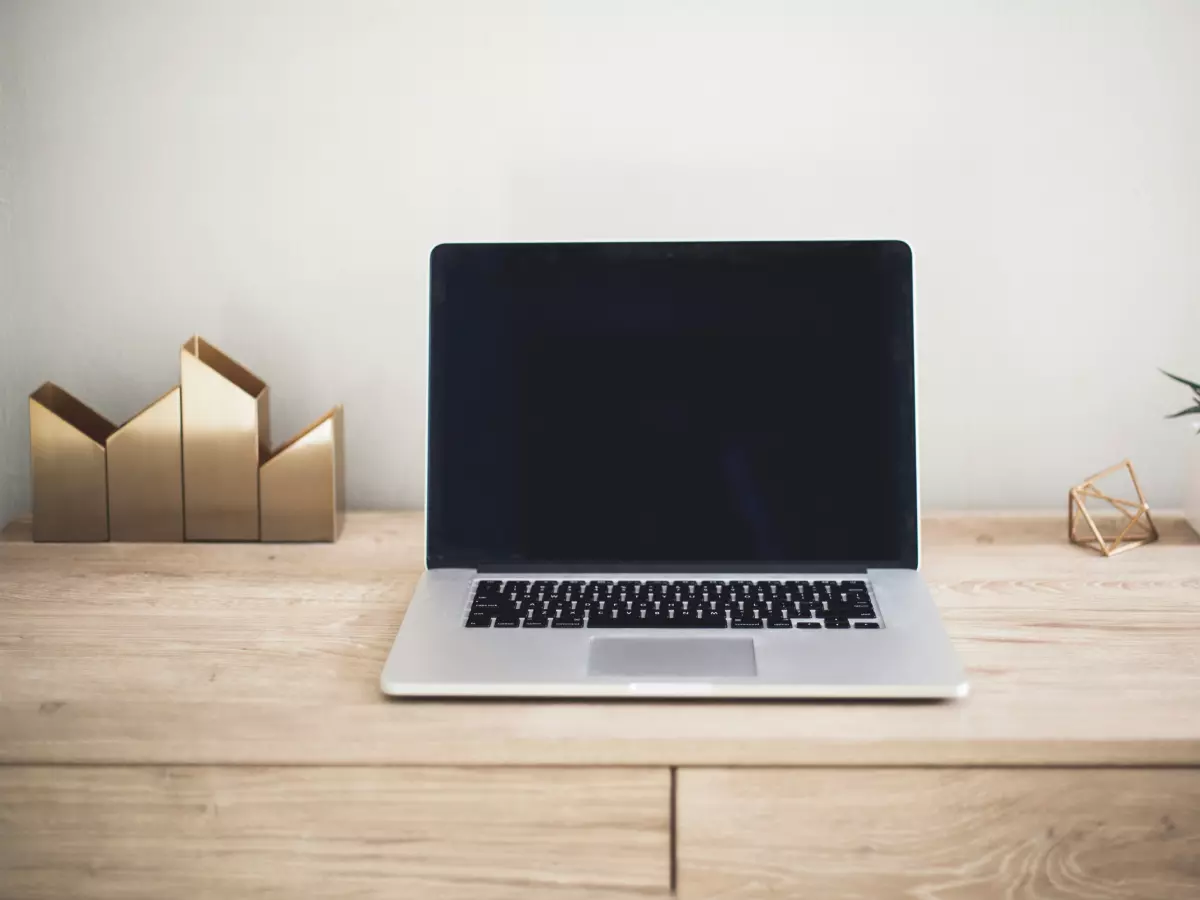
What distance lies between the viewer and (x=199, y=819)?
77 centimetres

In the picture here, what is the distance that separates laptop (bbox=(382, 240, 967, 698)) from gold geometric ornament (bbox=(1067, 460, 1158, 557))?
9.3 inches

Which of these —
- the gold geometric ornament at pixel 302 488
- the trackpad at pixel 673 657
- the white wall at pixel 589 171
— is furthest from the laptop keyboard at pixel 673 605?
the white wall at pixel 589 171

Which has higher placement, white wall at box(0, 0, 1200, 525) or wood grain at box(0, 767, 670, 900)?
white wall at box(0, 0, 1200, 525)

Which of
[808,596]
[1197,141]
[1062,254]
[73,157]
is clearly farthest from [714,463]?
[73,157]

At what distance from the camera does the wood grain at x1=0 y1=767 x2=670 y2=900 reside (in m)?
0.76

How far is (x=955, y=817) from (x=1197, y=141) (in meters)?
0.87

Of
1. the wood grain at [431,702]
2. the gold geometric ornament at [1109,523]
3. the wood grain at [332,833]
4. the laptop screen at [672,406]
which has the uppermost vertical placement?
the laptop screen at [672,406]

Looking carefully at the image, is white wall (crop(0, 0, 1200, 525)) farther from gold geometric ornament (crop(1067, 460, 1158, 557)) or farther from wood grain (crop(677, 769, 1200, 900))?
wood grain (crop(677, 769, 1200, 900))

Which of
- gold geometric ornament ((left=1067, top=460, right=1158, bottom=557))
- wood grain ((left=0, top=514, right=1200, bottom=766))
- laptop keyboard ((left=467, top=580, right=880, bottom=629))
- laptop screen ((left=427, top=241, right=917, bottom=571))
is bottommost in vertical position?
wood grain ((left=0, top=514, right=1200, bottom=766))

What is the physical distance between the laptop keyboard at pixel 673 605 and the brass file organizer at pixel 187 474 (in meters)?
0.27

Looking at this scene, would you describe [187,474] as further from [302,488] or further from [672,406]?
[672,406]

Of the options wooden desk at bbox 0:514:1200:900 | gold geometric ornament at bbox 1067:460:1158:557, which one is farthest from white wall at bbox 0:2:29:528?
gold geometric ornament at bbox 1067:460:1158:557

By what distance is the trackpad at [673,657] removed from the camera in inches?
32.8

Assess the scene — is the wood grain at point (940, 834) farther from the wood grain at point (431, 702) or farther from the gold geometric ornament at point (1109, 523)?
the gold geometric ornament at point (1109, 523)
